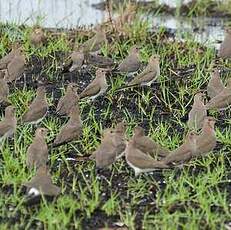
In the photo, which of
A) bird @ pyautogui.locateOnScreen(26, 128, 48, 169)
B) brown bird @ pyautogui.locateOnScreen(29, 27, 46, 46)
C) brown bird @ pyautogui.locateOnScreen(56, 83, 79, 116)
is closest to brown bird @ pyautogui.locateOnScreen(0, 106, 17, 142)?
bird @ pyautogui.locateOnScreen(26, 128, 48, 169)

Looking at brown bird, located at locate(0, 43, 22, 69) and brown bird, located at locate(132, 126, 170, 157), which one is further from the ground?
brown bird, located at locate(132, 126, 170, 157)

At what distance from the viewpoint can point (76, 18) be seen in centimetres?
1445

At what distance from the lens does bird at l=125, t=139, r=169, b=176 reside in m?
7.28

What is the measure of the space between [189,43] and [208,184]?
5.02 metres

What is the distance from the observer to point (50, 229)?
637cm

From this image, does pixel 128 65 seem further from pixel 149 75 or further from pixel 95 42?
pixel 95 42

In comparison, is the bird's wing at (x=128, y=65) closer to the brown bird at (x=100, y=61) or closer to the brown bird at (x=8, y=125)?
the brown bird at (x=100, y=61)

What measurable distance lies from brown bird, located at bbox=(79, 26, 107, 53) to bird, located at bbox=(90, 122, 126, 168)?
344cm

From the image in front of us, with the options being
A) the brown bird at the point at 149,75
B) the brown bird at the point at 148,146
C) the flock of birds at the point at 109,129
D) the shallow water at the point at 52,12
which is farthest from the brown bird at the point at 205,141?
the shallow water at the point at 52,12

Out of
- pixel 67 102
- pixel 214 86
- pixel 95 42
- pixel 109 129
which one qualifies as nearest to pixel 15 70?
pixel 67 102

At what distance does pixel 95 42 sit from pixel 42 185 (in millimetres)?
4833

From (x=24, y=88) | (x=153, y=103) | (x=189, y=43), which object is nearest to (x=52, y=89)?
(x=24, y=88)

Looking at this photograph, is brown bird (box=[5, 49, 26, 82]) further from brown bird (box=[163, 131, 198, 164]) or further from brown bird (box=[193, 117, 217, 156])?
brown bird (box=[163, 131, 198, 164])

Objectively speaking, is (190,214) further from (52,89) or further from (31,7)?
(31,7)
